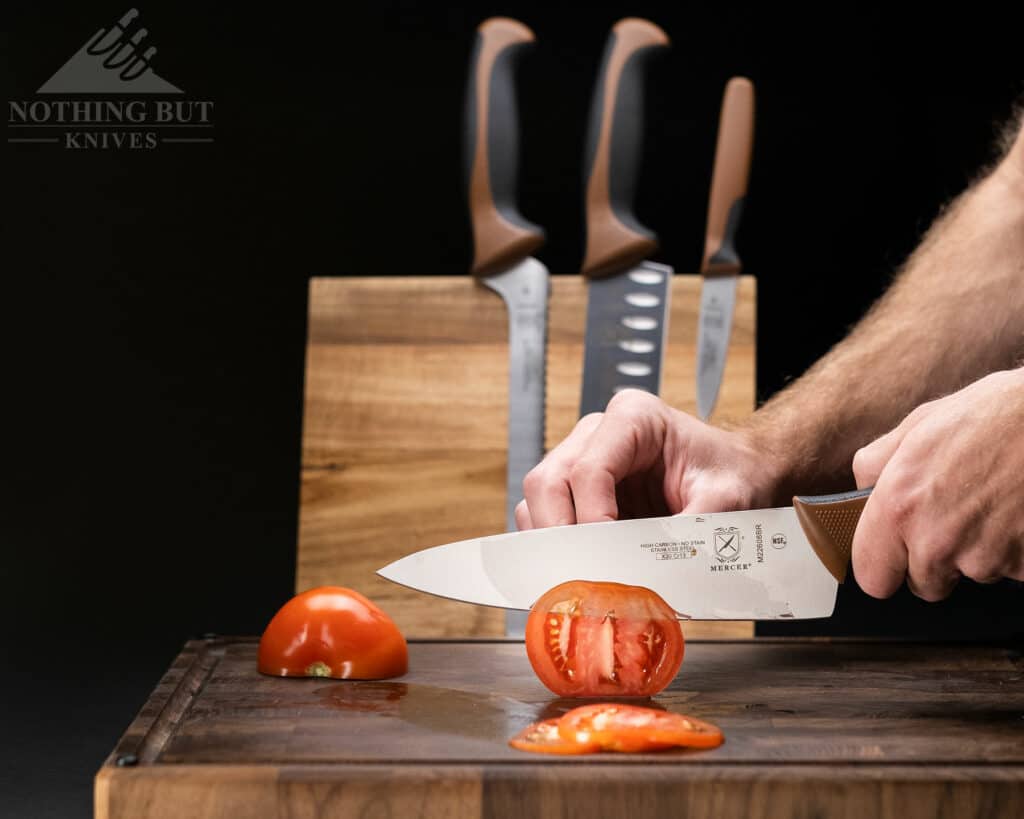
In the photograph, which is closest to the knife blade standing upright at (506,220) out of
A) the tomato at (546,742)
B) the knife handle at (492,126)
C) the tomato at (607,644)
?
the knife handle at (492,126)

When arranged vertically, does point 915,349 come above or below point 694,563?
above

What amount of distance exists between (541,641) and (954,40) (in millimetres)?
1718

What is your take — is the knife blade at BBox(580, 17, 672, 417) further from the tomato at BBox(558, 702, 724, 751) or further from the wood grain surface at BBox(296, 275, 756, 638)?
the tomato at BBox(558, 702, 724, 751)

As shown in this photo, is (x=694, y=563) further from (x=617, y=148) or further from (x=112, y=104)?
(x=112, y=104)

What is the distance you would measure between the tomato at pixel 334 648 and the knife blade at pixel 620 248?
2.81 ft

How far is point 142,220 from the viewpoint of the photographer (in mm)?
2658

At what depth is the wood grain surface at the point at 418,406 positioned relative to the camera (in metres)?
2.30

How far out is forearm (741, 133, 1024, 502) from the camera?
188 centimetres

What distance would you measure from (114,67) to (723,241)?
3.74ft

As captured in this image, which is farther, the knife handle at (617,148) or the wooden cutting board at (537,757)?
the knife handle at (617,148)

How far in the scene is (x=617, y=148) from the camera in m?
2.42

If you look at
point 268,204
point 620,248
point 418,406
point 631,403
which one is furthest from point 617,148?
point 631,403

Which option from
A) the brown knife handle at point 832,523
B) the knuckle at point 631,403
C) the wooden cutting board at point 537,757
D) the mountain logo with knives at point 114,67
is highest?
the mountain logo with knives at point 114,67

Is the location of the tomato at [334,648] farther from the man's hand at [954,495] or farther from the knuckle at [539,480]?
the man's hand at [954,495]
